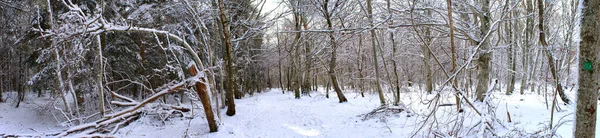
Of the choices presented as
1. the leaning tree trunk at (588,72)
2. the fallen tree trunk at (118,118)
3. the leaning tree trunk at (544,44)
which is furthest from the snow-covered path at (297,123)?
the leaning tree trunk at (588,72)

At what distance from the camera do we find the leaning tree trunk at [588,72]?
8.09 feet

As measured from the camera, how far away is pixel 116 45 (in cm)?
1320

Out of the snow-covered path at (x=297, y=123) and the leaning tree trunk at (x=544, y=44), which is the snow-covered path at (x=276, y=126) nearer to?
the snow-covered path at (x=297, y=123)

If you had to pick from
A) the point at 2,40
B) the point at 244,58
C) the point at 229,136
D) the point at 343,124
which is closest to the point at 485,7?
the point at 343,124

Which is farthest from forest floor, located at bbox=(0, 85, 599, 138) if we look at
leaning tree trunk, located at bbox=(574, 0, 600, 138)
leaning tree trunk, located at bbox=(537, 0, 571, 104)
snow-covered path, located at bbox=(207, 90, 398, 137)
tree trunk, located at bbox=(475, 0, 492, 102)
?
leaning tree trunk, located at bbox=(574, 0, 600, 138)

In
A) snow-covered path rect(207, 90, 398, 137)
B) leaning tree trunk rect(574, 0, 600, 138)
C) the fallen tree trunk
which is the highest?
leaning tree trunk rect(574, 0, 600, 138)

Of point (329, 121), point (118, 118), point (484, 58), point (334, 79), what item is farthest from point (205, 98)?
point (334, 79)

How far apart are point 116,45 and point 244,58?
7913mm

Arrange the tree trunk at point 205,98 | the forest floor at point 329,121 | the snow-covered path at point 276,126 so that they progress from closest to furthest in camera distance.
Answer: the forest floor at point 329,121, the tree trunk at point 205,98, the snow-covered path at point 276,126

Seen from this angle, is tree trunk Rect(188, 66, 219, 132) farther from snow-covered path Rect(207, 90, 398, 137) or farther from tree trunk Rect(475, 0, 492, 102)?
tree trunk Rect(475, 0, 492, 102)

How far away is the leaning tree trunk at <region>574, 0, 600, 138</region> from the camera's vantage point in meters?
2.47

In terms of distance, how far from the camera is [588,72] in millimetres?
2551

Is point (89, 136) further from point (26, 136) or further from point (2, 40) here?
point (2, 40)

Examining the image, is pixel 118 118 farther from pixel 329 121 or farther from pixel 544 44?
pixel 544 44
